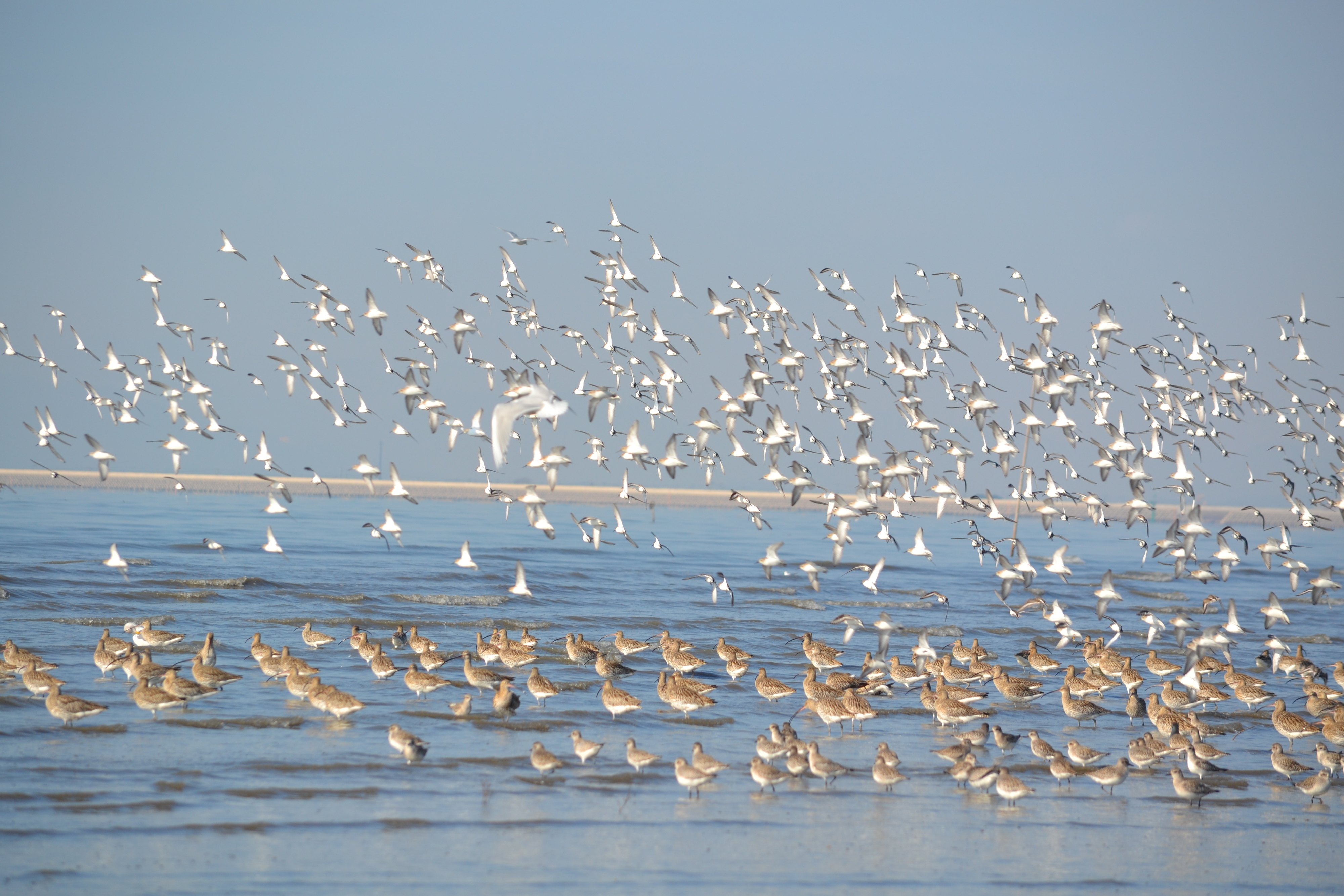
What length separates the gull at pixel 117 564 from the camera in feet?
110

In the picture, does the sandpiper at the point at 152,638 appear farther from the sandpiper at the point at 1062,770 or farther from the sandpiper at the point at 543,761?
the sandpiper at the point at 1062,770

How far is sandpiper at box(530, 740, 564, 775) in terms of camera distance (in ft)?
51.4

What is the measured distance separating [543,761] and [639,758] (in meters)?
1.24

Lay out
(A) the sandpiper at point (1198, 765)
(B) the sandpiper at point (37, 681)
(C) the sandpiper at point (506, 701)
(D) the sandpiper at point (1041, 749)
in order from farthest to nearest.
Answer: (C) the sandpiper at point (506, 701), (B) the sandpiper at point (37, 681), (D) the sandpiper at point (1041, 749), (A) the sandpiper at point (1198, 765)

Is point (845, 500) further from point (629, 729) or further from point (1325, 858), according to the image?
point (1325, 858)

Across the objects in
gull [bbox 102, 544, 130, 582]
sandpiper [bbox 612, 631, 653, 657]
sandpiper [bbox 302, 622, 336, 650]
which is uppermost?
sandpiper [bbox 302, 622, 336, 650]

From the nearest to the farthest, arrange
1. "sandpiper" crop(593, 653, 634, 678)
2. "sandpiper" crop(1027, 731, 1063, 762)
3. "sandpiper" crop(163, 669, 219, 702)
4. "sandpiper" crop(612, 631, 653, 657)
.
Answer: "sandpiper" crop(1027, 731, 1063, 762) → "sandpiper" crop(163, 669, 219, 702) → "sandpiper" crop(593, 653, 634, 678) → "sandpiper" crop(612, 631, 653, 657)

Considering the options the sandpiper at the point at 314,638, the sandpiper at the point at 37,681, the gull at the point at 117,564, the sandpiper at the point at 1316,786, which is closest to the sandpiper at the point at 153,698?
the sandpiper at the point at 37,681

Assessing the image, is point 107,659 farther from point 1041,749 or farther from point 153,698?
point 1041,749

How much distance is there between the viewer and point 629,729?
759 inches

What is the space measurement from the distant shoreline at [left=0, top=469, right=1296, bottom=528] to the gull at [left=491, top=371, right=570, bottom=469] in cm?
10108

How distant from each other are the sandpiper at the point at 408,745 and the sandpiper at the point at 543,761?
1402 millimetres

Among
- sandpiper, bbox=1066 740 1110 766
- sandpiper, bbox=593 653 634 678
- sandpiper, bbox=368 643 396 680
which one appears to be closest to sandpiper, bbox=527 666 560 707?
sandpiper, bbox=593 653 634 678

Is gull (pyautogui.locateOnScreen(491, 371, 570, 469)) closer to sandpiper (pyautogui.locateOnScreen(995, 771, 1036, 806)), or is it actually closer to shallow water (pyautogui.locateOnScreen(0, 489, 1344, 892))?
shallow water (pyautogui.locateOnScreen(0, 489, 1344, 892))
